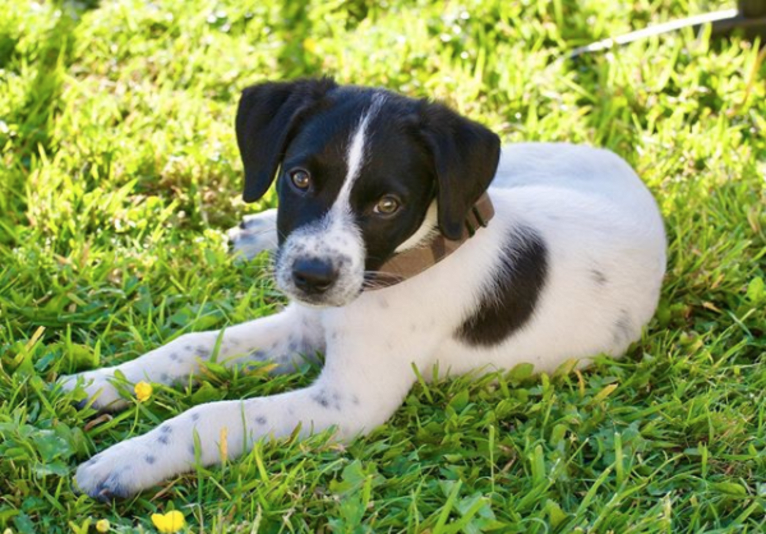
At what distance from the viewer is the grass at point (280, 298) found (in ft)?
12.2

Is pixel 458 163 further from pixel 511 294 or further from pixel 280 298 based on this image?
pixel 280 298

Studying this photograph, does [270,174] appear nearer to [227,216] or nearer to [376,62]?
[227,216]

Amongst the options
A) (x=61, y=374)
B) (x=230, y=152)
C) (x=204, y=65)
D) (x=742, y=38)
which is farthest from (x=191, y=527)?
(x=742, y=38)

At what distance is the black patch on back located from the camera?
13.8ft

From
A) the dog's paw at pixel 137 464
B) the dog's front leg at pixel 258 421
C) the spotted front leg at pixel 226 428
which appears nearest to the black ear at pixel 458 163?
the dog's front leg at pixel 258 421

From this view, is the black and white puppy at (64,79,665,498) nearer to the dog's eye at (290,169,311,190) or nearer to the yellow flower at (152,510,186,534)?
the dog's eye at (290,169,311,190)

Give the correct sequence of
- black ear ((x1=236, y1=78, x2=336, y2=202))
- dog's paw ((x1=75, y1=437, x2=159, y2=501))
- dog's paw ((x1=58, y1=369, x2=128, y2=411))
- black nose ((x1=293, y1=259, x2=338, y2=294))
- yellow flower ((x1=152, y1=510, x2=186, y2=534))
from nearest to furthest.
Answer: yellow flower ((x1=152, y1=510, x2=186, y2=534)) → dog's paw ((x1=75, y1=437, x2=159, y2=501)) → black nose ((x1=293, y1=259, x2=338, y2=294)) → black ear ((x1=236, y1=78, x2=336, y2=202)) → dog's paw ((x1=58, y1=369, x2=128, y2=411))

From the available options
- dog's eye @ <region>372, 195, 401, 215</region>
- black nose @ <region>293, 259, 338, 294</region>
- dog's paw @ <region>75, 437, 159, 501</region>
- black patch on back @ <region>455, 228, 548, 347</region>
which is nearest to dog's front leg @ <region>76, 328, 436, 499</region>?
dog's paw @ <region>75, 437, 159, 501</region>

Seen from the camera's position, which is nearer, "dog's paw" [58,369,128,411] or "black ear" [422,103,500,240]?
"black ear" [422,103,500,240]

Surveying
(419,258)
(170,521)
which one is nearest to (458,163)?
(419,258)

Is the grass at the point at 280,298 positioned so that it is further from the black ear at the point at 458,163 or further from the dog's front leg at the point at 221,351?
the black ear at the point at 458,163

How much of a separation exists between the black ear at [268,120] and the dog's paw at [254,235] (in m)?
1.16

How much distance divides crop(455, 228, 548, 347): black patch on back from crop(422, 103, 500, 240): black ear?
1.21 ft

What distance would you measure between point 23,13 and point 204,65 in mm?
1195
